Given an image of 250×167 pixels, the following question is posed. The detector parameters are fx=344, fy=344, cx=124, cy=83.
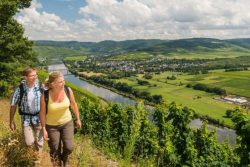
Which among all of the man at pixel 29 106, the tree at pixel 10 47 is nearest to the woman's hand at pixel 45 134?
the man at pixel 29 106

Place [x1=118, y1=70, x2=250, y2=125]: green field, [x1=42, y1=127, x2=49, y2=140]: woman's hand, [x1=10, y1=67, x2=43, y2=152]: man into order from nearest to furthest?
[x1=42, y1=127, x2=49, y2=140]: woman's hand, [x1=10, y1=67, x2=43, y2=152]: man, [x1=118, y1=70, x2=250, y2=125]: green field

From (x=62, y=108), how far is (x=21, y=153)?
115 centimetres

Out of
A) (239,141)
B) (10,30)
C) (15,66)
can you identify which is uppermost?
(10,30)

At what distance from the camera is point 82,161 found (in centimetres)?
630

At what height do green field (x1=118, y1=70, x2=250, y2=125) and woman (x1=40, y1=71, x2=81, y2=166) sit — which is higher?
woman (x1=40, y1=71, x2=81, y2=166)

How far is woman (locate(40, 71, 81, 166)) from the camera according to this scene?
264 inches

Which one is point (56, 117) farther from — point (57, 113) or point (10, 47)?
point (10, 47)

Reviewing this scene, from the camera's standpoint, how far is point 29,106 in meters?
7.50

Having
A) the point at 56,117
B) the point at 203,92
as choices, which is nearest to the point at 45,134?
the point at 56,117

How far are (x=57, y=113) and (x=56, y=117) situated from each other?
9 cm

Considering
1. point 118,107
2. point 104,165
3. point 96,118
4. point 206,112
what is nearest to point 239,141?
point 104,165

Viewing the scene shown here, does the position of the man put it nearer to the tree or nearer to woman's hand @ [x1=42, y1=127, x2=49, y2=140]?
woman's hand @ [x1=42, y1=127, x2=49, y2=140]

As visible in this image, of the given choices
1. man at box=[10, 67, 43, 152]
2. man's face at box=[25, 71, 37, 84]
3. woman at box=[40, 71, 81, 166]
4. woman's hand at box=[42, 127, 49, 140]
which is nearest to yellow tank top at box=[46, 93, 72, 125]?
woman at box=[40, 71, 81, 166]

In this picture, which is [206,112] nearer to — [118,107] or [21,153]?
[118,107]
